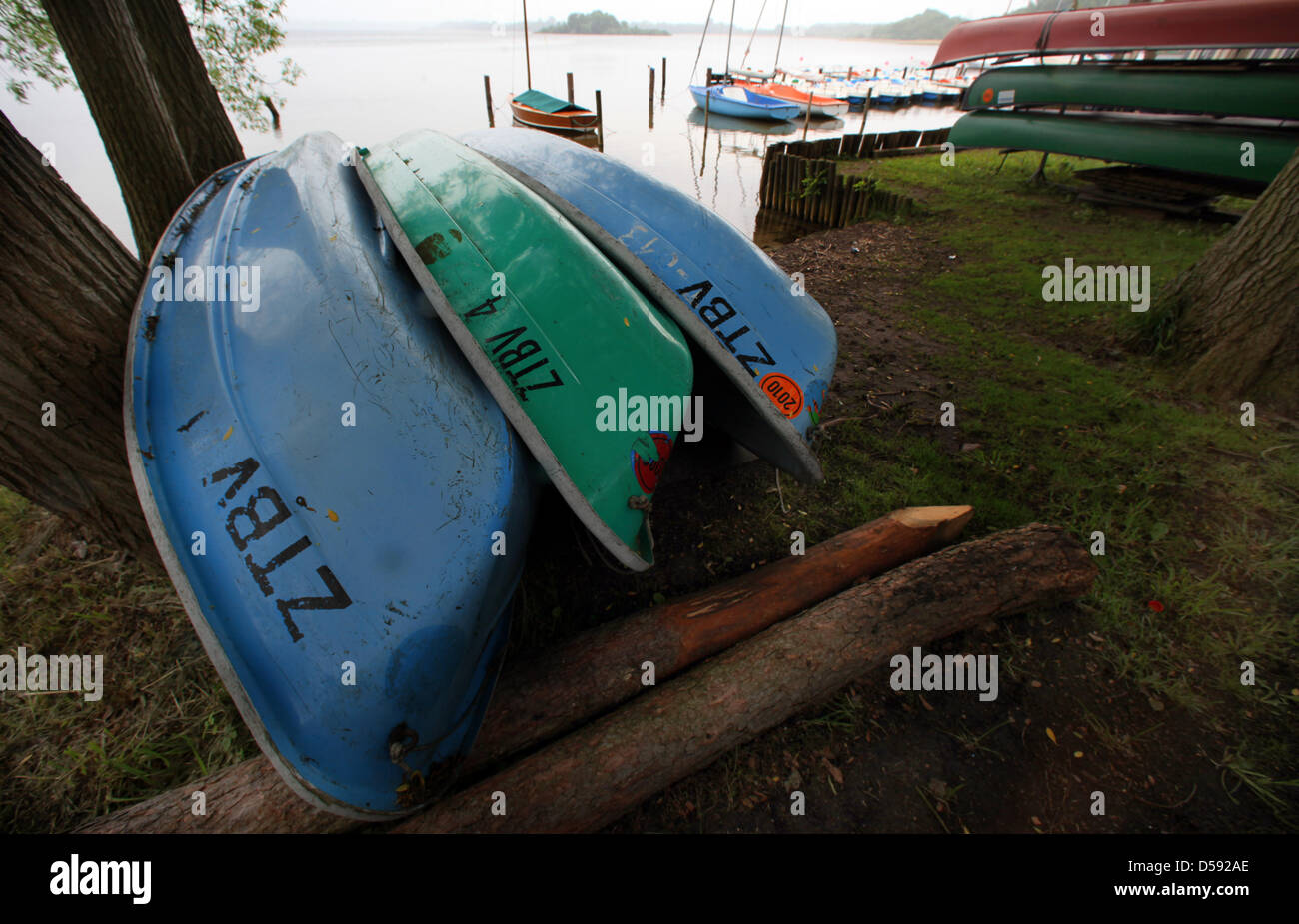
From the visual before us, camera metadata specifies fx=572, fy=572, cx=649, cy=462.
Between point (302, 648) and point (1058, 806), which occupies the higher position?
point (302, 648)

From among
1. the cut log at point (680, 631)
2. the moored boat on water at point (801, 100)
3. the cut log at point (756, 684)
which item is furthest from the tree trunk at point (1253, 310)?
the moored boat on water at point (801, 100)

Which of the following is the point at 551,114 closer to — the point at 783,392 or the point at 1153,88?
the point at 1153,88

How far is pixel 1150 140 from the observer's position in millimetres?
7957

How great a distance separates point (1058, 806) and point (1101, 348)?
151 inches

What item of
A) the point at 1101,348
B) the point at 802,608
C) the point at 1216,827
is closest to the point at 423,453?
the point at 802,608

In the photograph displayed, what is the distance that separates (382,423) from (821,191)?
942 centimetres

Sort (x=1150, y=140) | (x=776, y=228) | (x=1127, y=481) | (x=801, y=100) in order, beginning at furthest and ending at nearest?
1. (x=801, y=100)
2. (x=776, y=228)
3. (x=1150, y=140)
4. (x=1127, y=481)

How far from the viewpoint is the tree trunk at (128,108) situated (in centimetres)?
238

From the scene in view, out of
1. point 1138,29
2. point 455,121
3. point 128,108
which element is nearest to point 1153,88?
point 1138,29

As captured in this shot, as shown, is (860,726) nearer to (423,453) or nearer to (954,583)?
(954,583)

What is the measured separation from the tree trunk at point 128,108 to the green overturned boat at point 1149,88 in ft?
36.2

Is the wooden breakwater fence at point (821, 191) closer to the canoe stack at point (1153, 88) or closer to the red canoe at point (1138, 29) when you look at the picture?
the canoe stack at point (1153, 88)

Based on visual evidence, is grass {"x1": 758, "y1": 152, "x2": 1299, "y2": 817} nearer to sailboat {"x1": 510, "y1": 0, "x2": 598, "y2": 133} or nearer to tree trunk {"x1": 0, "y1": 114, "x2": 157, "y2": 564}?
tree trunk {"x1": 0, "y1": 114, "x2": 157, "y2": 564}

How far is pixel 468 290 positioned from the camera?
2100mm
